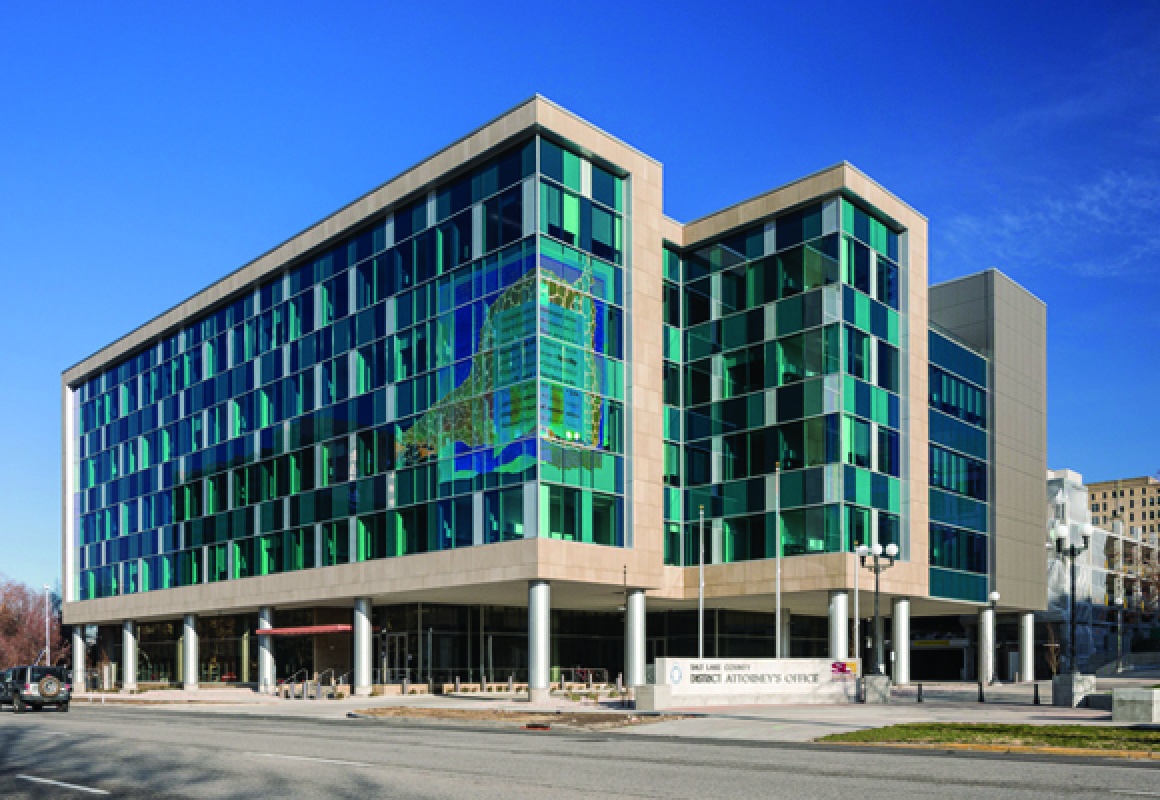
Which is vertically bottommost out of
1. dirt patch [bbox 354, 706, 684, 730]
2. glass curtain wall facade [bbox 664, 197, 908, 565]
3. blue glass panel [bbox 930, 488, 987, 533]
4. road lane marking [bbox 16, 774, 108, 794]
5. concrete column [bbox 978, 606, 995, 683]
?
concrete column [bbox 978, 606, 995, 683]

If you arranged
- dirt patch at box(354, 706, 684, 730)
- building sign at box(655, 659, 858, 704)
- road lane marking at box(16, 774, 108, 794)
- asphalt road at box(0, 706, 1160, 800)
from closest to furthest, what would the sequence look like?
asphalt road at box(0, 706, 1160, 800)
road lane marking at box(16, 774, 108, 794)
dirt patch at box(354, 706, 684, 730)
building sign at box(655, 659, 858, 704)

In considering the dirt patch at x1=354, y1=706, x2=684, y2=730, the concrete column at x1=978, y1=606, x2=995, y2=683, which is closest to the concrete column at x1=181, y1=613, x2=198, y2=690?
the dirt patch at x1=354, y1=706, x2=684, y2=730

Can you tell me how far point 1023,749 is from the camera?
775 inches

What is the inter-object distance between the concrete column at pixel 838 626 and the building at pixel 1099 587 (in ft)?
101

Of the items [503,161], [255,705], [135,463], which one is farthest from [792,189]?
[135,463]

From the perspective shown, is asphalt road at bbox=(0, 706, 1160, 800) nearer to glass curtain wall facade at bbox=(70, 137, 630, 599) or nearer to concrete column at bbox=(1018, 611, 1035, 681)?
glass curtain wall facade at bbox=(70, 137, 630, 599)

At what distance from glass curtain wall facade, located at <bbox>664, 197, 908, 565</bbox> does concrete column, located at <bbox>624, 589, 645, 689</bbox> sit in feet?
15.9

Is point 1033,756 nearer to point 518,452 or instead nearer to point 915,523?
point 518,452

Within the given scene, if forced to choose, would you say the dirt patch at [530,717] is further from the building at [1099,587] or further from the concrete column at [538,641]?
the building at [1099,587]

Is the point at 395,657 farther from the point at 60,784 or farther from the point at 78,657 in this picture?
the point at 60,784

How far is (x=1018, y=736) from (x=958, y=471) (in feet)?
130

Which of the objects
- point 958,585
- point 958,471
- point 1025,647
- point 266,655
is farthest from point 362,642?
point 1025,647

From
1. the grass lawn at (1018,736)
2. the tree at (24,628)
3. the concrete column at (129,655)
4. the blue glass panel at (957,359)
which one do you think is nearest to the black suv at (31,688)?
the grass lawn at (1018,736)

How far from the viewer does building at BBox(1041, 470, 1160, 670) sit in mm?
84312
